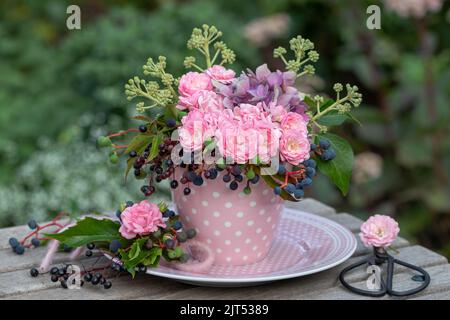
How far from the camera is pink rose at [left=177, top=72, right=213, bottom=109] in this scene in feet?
3.75

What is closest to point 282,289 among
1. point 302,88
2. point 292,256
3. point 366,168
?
point 292,256

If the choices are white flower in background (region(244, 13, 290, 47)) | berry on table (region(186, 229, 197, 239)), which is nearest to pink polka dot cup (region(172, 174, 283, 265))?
berry on table (region(186, 229, 197, 239))

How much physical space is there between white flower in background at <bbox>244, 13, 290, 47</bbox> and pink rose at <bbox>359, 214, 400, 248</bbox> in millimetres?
1769

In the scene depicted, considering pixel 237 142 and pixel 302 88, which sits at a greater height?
pixel 302 88

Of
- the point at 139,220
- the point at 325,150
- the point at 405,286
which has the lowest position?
the point at 405,286

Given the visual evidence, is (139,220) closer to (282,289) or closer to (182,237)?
(182,237)

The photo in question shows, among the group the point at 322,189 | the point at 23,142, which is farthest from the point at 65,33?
the point at 322,189

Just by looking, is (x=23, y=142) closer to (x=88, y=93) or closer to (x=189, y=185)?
(x=88, y=93)

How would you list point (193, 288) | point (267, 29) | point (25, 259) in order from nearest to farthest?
point (193, 288)
point (25, 259)
point (267, 29)

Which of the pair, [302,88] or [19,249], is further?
[302,88]

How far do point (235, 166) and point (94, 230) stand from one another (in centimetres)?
26

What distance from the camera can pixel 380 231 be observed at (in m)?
1.23

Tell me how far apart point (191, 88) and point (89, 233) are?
0.93 feet
